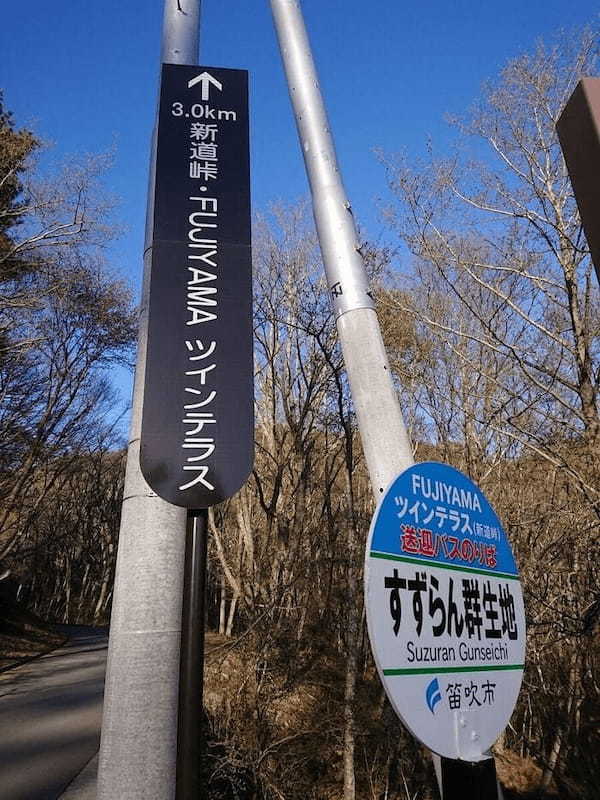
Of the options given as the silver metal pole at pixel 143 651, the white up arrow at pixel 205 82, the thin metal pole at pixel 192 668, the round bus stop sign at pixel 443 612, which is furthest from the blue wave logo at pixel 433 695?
the white up arrow at pixel 205 82

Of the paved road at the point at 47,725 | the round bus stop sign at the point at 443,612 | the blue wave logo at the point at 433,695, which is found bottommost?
the paved road at the point at 47,725

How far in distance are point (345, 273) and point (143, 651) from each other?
5.95 feet

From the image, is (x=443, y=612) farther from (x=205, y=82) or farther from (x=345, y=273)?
(x=205, y=82)

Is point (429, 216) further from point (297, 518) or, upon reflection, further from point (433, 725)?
point (433, 725)

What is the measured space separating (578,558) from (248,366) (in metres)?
7.85

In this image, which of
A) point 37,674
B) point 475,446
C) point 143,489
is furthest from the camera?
point 37,674

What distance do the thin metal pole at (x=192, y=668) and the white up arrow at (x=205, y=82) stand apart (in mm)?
2026

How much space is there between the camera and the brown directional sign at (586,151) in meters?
2.54

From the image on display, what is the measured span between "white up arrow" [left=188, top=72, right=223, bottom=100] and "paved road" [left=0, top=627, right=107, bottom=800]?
6114 mm

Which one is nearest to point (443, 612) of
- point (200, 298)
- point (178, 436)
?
point (178, 436)

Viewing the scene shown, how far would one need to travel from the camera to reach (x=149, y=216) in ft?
9.02

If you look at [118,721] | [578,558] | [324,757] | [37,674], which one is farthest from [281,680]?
[118,721]

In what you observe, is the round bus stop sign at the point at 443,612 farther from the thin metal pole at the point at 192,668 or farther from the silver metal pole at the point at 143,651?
the silver metal pole at the point at 143,651

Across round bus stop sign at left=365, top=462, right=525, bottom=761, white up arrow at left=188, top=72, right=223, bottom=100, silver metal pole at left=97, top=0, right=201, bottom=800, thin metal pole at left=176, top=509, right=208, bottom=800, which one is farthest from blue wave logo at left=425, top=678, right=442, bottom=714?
white up arrow at left=188, top=72, right=223, bottom=100
